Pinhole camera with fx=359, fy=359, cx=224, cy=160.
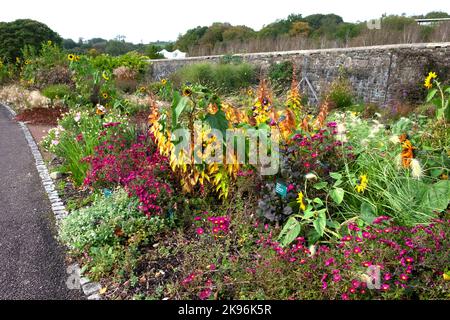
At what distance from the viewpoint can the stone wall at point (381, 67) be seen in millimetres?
7789

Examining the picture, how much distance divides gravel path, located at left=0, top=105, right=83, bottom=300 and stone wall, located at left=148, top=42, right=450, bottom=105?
7518 millimetres

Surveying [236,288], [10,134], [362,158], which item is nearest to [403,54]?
[362,158]

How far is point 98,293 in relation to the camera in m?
2.29

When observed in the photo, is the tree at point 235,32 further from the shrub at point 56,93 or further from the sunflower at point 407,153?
the sunflower at point 407,153

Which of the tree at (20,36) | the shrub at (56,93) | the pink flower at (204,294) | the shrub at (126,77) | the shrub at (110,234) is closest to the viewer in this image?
the pink flower at (204,294)

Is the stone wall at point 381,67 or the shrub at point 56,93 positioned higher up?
the stone wall at point 381,67

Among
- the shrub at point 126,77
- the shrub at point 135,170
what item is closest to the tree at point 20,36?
the shrub at point 126,77

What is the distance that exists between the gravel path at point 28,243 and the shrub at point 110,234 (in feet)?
0.55

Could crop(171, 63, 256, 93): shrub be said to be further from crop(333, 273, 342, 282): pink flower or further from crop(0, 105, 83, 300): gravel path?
→ crop(333, 273, 342, 282): pink flower

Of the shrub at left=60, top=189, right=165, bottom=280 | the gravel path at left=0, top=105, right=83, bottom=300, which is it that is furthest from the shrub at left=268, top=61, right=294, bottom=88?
the shrub at left=60, top=189, right=165, bottom=280

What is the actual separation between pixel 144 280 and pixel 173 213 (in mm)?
670

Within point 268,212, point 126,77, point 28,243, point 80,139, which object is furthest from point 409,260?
point 126,77

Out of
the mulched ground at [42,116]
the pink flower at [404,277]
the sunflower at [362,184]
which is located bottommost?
the mulched ground at [42,116]

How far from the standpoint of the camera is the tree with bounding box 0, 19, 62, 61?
18.9 metres
